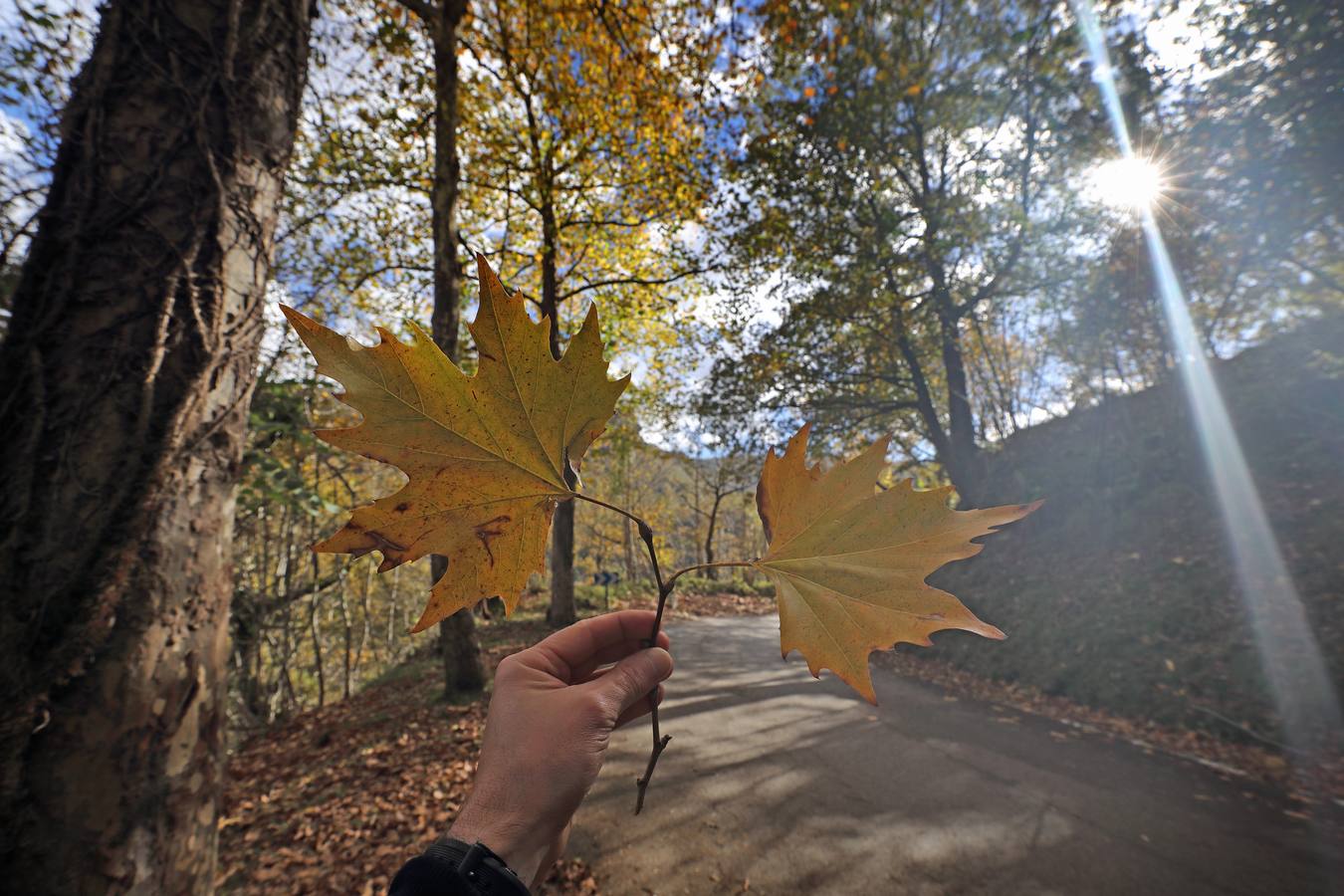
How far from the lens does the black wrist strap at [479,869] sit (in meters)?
0.97

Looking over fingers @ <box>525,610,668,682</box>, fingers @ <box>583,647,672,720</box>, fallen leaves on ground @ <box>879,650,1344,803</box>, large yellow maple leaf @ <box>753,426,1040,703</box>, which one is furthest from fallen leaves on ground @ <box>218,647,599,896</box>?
fallen leaves on ground @ <box>879,650,1344,803</box>

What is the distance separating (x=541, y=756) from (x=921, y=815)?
473cm

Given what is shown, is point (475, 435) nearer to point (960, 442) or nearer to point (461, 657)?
point (461, 657)

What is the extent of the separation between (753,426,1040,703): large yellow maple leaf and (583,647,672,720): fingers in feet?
1.04

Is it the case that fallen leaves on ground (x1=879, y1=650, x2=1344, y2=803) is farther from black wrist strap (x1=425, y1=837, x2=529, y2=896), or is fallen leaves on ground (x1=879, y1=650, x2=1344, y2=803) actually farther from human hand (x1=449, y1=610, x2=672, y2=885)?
black wrist strap (x1=425, y1=837, x2=529, y2=896)

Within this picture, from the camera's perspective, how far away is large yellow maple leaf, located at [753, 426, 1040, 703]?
2.96 feet

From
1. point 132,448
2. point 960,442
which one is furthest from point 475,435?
point 960,442

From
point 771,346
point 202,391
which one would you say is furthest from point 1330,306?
point 202,391

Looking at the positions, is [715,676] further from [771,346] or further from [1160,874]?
[771,346]

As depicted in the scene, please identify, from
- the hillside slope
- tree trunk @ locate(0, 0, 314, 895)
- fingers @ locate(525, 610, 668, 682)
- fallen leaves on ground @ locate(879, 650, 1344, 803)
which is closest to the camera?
fingers @ locate(525, 610, 668, 682)

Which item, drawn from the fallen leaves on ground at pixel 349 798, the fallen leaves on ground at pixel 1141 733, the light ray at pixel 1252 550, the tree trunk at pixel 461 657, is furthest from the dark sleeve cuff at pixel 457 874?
the light ray at pixel 1252 550

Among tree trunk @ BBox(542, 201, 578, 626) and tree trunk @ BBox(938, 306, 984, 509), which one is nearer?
tree trunk @ BBox(542, 201, 578, 626)

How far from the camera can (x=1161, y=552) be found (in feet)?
27.6

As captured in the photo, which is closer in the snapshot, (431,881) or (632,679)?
(431,881)
